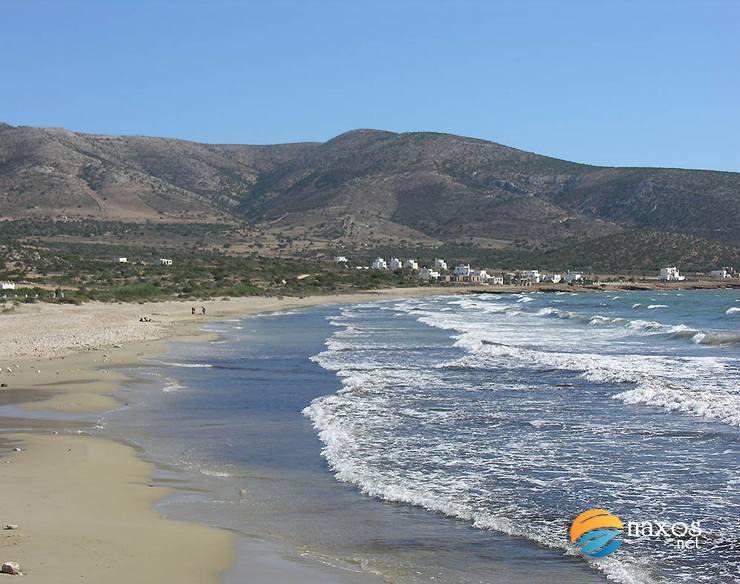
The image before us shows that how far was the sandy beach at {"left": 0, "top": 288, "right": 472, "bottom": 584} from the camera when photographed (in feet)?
27.7

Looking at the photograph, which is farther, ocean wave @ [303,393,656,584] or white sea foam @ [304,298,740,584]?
white sea foam @ [304,298,740,584]

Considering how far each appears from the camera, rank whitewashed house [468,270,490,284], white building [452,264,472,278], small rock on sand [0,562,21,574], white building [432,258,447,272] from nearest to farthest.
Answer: small rock on sand [0,562,21,574]
whitewashed house [468,270,490,284]
white building [452,264,472,278]
white building [432,258,447,272]

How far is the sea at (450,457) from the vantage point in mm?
9320

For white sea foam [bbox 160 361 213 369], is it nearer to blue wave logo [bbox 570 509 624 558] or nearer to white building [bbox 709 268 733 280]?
blue wave logo [bbox 570 509 624 558]

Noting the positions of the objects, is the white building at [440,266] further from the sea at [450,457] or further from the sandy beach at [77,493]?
the sandy beach at [77,493]

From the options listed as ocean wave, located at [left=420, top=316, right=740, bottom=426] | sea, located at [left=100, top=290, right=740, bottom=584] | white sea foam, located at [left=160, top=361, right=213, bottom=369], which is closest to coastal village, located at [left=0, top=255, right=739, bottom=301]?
ocean wave, located at [left=420, top=316, right=740, bottom=426]

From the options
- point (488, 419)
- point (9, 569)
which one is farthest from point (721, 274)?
point (9, 569)

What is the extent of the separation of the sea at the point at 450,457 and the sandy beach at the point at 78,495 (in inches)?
19.1

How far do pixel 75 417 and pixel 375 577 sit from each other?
10673mm

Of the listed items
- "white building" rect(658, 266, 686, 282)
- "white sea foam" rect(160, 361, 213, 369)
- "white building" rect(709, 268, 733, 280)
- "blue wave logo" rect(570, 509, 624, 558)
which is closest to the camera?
"blue wave logo" rect(570, 509, 624, 558)

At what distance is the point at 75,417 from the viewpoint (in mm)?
17594

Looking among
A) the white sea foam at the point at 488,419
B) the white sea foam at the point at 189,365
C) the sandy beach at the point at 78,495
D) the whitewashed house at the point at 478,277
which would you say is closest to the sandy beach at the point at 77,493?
the sandy beach at the point at 78,495

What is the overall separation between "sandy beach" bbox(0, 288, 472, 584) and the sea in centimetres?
49

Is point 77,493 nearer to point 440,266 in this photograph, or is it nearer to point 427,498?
point 427,498
